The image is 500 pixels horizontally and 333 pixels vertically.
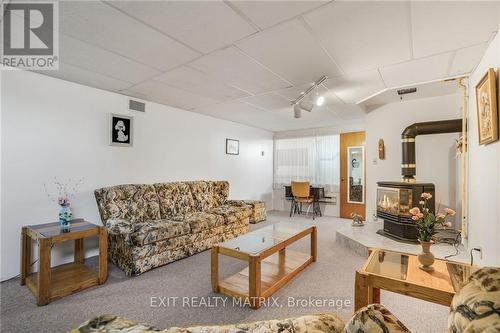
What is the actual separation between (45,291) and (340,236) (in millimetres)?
3539

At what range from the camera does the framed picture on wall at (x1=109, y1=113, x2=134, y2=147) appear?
324 centimetres

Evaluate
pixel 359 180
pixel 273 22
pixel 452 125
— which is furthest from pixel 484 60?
pixel 359 180

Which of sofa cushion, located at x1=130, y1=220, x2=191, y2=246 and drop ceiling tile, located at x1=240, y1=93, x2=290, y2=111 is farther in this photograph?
drop ceiling tile, located at x1=240, y1=93, x2=290, y2=111

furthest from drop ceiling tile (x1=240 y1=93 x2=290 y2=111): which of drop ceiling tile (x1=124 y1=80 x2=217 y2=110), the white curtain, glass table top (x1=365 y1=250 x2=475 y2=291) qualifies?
glass table top (x1=365 y1=250 x2=475 y2=291)

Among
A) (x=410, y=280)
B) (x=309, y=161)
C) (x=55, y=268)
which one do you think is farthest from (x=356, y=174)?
(x=55, y=268)

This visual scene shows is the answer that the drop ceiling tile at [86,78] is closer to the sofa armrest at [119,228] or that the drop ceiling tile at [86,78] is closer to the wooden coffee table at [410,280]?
the sofa armrest at [119,228]

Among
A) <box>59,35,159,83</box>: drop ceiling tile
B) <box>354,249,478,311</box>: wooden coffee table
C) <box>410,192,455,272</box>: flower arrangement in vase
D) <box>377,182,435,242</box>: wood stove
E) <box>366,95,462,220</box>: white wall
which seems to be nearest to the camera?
<box>354,249,478,311</box>: wooden coffee table

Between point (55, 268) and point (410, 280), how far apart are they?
3416 millimetres

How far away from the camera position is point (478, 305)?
0.73 meters

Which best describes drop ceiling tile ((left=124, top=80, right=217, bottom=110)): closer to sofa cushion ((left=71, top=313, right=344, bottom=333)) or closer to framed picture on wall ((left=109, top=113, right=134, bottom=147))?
framed picture on wall ((left=109, top=113, right=134, bottom=147))

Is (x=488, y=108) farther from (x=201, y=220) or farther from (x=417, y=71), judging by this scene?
(x=201, y=220)

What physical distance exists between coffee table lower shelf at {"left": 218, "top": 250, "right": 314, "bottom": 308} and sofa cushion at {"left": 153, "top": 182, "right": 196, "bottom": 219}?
5.08ft

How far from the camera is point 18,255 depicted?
247cm

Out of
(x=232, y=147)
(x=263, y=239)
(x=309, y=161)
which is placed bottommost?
(x=263, y=239)
